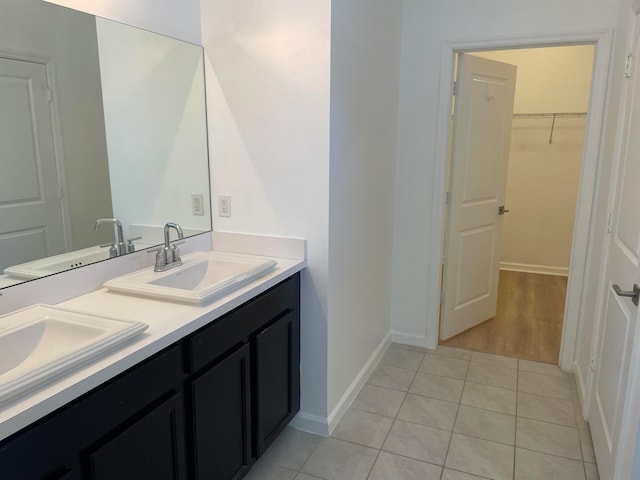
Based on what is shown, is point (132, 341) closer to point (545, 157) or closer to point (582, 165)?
point (582, 165)

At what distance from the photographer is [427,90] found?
2967 millimetres

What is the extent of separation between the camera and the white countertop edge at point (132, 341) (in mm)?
992

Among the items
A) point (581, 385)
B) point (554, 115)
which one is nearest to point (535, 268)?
point (554, 115)

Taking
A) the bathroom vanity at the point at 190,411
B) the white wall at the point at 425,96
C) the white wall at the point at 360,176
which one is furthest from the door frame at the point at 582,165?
the bathroom vanity at the point at 190,411

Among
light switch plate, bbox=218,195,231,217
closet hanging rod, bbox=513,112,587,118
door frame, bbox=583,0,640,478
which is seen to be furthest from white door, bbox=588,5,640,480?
closet hanging rod, bbox=513,112,587,118

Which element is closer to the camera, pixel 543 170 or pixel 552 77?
pixel 552 77

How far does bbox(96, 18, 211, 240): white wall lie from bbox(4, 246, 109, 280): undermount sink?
0.64 ft

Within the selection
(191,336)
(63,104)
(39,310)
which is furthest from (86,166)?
(191,336)

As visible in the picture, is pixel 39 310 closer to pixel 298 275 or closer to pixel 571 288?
pixel 298 275

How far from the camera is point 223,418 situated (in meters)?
1.68

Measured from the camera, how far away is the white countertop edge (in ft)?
3.25

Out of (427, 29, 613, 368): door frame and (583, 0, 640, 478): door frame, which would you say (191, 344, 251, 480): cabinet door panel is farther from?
(427, 29, 613, 368): door frame

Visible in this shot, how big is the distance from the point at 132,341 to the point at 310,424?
1299 mm

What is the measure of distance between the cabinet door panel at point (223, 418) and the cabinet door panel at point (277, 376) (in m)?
0.08
